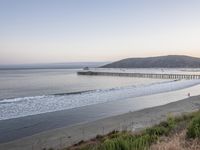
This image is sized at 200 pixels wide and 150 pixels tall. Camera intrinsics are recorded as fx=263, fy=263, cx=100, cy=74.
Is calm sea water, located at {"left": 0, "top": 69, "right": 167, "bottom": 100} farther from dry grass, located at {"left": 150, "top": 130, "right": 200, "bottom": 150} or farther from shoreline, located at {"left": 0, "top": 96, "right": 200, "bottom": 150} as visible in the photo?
dry grass, located at {"left": 150, "top": 130, "right": 200, "bottom": 150}

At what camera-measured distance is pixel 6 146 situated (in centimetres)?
1395

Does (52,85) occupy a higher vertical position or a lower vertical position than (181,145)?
lower

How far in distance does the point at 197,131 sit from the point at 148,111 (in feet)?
59.9

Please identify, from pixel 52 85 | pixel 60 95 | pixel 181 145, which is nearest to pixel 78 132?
pixel 181 145

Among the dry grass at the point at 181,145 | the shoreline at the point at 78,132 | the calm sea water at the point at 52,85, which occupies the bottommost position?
the calm sea water at the point at 52,85

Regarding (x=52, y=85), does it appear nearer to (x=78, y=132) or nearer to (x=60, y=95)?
(x=60, y=95)

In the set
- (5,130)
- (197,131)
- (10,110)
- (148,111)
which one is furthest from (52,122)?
(197,131)

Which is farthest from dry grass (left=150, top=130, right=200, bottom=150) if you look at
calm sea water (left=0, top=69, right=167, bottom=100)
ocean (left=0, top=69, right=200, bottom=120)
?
calm sea water (left=0, top=69, right=167, bottom=100)

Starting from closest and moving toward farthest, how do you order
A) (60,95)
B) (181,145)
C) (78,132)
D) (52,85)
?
(181,145) → (78,132) → (60,95) → (52,85)

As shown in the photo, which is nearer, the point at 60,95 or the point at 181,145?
the point at 181,145

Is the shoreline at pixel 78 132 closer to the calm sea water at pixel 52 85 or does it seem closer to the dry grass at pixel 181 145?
the dry grass at pixel 181 145

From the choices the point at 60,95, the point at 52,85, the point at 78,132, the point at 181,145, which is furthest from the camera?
the point at 52,85

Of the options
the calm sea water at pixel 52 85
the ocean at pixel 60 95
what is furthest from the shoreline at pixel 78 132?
the calm sea water at pixel 52 85

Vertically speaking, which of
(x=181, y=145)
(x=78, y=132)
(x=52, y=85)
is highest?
(x=181, y=145)
